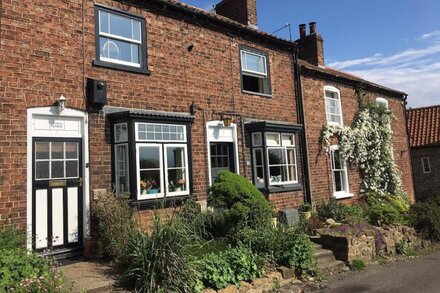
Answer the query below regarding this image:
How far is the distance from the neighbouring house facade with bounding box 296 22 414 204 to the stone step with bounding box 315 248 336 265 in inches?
194

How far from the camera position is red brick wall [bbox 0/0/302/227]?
7.63m

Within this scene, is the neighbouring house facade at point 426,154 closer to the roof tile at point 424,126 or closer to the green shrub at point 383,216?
the roof tile at point 424,126

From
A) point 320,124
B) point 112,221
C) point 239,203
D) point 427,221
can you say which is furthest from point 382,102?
point 112,221

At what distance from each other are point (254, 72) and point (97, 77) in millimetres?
6025

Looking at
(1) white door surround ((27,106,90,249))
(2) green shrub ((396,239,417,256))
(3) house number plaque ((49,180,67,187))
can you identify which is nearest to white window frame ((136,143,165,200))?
(1) white door surround ((27,106,90,249))

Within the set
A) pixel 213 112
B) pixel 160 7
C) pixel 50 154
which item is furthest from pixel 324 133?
pixel 50 154

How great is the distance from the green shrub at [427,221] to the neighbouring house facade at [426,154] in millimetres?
11268

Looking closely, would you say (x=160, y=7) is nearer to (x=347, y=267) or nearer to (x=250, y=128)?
(x=250, y=128)

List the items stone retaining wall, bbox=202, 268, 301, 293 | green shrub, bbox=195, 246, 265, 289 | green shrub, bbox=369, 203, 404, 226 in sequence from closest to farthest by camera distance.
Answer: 1. green shrub, bbox=195, 246, 265, 289
2. stone retaining wall, bbox=202, 268, 301, 293
3. green shrub, bbox=369, 203, 404, 226

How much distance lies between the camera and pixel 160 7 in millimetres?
10484

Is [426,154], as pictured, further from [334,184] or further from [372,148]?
[334,184]

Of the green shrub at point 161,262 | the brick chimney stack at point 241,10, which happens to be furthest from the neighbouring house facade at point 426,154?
the green shrub at point 161,262

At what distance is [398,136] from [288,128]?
10.1 m

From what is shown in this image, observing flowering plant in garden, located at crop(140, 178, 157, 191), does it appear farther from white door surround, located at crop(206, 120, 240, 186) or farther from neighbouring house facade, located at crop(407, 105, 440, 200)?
neighbouring house facade, located at crop(407, 105, 440, 200)
